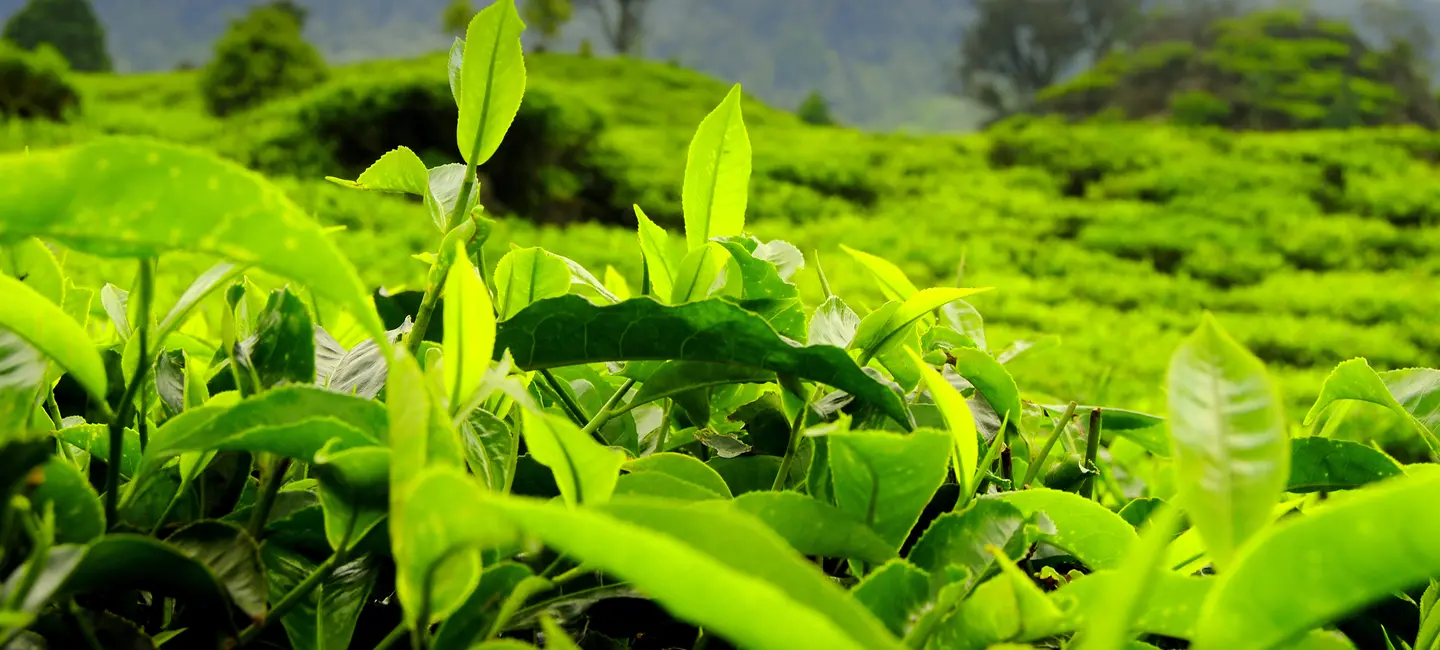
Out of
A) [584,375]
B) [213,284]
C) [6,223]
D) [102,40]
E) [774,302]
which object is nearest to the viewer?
[6,223]

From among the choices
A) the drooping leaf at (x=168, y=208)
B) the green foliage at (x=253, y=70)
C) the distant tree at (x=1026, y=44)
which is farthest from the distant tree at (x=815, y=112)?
the drooping leaf at (x=168, y=208)

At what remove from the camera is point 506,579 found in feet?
1.03

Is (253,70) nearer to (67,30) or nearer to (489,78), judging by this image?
(489,78)

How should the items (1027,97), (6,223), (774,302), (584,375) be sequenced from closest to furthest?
1. (6,223)
2. (774,302)
3. (584,375)
4. (1027,97)

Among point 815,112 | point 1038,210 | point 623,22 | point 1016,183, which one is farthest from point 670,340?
point 623,22

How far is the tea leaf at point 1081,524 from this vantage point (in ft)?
1.30

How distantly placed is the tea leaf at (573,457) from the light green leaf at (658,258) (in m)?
0.20

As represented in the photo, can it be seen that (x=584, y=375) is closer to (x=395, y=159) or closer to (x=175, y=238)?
(x=395, y=159)

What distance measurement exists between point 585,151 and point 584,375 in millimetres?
7145

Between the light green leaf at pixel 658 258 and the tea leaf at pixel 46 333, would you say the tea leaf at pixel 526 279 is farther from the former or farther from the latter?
the tea leaf at pixel 46 333

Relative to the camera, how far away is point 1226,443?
28 cm

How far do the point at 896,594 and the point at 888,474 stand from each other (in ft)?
0.16

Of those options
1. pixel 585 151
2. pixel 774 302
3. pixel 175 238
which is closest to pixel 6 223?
pixel 175 238

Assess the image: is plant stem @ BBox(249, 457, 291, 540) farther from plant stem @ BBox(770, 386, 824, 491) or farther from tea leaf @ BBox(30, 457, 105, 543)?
plant stem @ BBox(770, 386, 824, 491)
